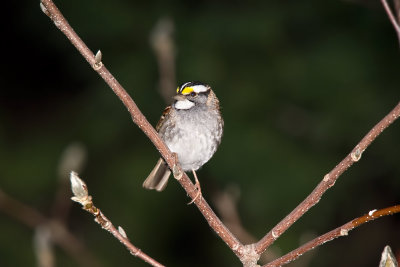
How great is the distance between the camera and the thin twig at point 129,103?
1.87 m

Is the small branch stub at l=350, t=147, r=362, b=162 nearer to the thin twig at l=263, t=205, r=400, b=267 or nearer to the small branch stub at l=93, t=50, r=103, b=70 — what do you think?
the thin twig at l=263, t=205, r=400, b=267

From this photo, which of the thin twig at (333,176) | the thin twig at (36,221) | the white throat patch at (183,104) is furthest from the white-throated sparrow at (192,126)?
the thin twig at (333,176)

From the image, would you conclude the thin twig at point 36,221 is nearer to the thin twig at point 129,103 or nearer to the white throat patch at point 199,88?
the thin twig at point 129,103

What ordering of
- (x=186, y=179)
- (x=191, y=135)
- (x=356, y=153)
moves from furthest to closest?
(x=191, y=135)
(x=186, y=179)
(x=356, y=153)

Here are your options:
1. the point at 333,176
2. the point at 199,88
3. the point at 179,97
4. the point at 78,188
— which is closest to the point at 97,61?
the point at 78,188

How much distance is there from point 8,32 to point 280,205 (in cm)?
397

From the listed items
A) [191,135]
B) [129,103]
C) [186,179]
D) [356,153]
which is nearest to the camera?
[356,153]

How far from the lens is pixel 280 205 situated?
5.29 meters

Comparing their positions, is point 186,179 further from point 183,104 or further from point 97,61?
point 183,104

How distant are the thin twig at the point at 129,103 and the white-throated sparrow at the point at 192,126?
3.61 ft

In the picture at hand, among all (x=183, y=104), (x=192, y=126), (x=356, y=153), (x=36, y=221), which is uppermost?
(x=183, y=104)

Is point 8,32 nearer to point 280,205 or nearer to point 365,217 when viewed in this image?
point 280,205

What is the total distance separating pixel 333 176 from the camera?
1.92 metres

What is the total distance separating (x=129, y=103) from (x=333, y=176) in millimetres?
704
